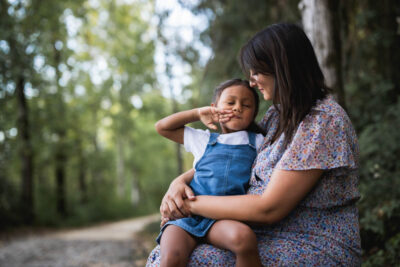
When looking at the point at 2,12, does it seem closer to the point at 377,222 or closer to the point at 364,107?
the point at 364,107

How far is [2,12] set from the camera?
10.5 metres

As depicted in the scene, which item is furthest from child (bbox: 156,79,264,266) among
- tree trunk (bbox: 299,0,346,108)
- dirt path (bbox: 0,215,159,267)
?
dirt path (bbox: 0,215,159,267)

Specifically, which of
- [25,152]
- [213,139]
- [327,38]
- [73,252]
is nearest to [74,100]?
[25,152]

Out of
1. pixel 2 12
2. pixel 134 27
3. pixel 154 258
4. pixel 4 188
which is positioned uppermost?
pixel 134 27

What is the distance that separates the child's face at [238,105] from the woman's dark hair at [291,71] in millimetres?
Answer: 361

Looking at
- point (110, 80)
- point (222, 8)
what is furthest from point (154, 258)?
point (110, 80)

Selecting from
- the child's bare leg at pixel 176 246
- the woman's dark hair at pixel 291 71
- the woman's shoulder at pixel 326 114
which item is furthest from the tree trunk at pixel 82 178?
the woman's shoulder at pixel 326 114

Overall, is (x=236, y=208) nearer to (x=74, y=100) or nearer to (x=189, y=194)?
(x=189, y=194)

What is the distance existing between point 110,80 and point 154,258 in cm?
1908

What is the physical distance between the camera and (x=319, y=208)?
5.63ft

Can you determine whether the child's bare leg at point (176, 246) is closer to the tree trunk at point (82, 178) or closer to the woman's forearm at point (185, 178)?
the woman's forearm at point (185, 178)

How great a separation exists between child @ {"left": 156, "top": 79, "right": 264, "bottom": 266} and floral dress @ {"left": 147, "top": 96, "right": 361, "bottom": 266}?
86 millimetres

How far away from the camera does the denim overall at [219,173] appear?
1829mm

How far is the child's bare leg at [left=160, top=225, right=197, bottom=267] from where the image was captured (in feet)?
5.33
